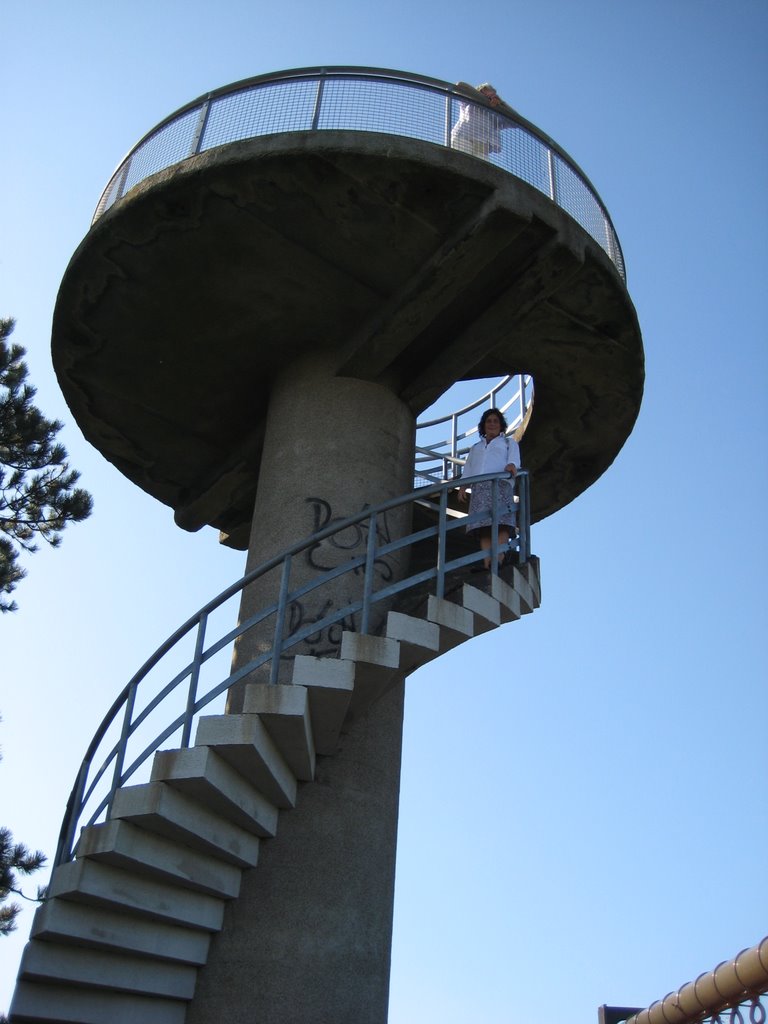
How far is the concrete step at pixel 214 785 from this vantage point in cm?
677

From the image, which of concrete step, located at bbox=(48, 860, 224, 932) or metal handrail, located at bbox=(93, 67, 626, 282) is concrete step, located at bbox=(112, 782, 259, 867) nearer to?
concrete step, located at bbox=(48, 860, 224, 932)

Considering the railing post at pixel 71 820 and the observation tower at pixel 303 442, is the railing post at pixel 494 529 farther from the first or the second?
the railing post at pixel 71 820

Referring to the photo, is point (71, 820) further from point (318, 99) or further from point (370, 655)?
point (318, 99)

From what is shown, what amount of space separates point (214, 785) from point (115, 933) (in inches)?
47.0

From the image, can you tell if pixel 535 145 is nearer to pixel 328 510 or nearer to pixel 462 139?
pixel 462 139

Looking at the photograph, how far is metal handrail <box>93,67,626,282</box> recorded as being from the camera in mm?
8617

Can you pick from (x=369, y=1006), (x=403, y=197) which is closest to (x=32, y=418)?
(x=403, y=197)

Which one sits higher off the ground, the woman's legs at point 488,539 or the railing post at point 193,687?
the woman's legs at point 488,539

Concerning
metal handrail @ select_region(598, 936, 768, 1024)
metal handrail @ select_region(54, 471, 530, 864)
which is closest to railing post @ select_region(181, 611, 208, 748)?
metal handrail @ select_region(54, 471, 530, 864)

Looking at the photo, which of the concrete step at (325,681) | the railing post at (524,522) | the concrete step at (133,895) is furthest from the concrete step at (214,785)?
the railing post at (524,522)

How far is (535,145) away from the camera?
30.4 ft

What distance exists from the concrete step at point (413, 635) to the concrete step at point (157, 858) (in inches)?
73.9

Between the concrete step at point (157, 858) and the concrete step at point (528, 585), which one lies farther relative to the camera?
the concrete step at point (528, 585)

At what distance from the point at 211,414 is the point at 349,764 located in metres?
4.23
